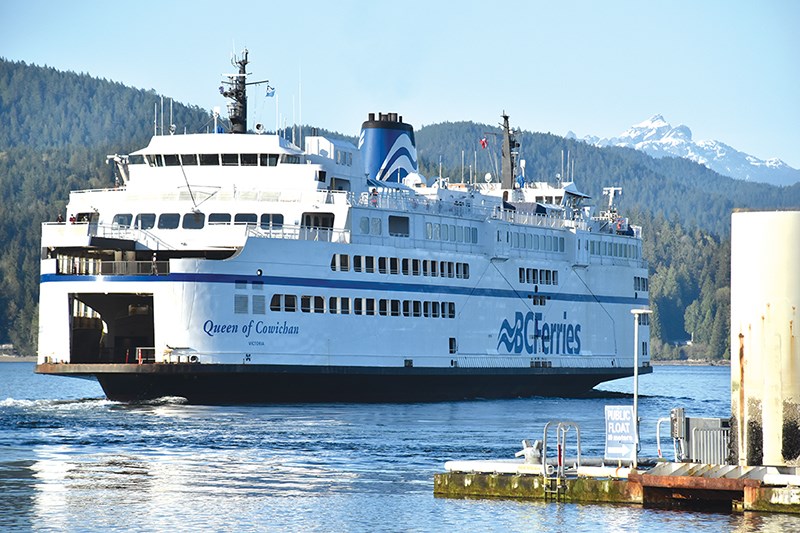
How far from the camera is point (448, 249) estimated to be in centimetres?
5112

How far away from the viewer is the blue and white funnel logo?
5838 cm

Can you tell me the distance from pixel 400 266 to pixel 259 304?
22.2 feet

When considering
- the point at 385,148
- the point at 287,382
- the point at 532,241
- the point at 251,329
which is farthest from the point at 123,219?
the point at 532,241

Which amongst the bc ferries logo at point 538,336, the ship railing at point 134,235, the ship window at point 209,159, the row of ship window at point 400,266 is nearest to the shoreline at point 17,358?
the bc ferries logo at point 538,336

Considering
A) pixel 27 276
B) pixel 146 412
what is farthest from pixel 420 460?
pixel 27 276

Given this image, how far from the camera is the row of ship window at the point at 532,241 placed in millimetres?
54375

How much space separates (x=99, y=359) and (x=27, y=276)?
100805 mm

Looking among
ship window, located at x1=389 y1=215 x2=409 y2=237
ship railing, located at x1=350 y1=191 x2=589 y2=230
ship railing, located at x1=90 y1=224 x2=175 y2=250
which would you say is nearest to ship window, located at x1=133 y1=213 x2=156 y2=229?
ship railing, located at x1=90 y1=224 x2=175 y2=250

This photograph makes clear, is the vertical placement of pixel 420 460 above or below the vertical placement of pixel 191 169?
below

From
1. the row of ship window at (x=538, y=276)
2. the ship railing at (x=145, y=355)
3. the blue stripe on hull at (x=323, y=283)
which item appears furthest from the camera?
the row of ship window at (x=538, y=276)

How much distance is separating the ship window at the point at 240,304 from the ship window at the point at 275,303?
0.88 meters

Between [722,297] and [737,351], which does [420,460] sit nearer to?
[737,351]

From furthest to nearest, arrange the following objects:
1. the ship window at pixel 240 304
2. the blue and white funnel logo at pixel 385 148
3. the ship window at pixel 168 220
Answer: the blue and white funnel logo at pixel 385 148
the ship window at pixel 168 220
the ship window at pixel 240 304

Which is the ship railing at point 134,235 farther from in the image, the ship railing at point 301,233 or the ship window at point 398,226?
the ship window at point 398,226
